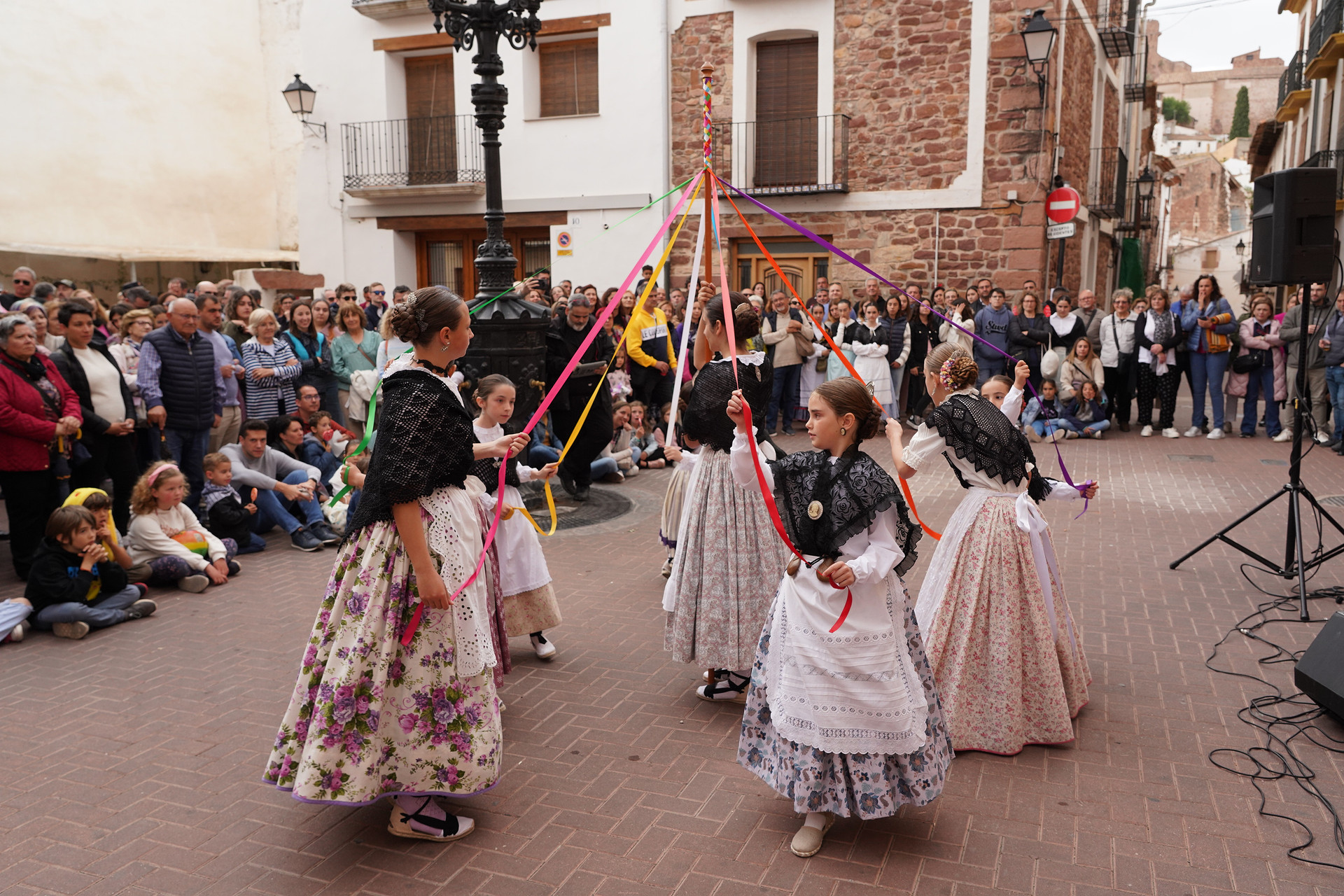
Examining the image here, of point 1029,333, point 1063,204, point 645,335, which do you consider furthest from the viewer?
point 1063,204

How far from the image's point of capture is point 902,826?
141 inches

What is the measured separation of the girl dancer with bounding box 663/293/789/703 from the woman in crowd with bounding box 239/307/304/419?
5.15 m

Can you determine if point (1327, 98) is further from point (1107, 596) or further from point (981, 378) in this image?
point (1107, 596)

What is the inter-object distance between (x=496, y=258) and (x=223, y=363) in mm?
2578

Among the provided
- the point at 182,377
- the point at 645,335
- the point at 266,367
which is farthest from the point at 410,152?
the point at 182,377

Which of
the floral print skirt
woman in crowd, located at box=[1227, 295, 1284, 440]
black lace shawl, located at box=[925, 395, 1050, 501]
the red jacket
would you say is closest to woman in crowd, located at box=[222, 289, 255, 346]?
the red jacket

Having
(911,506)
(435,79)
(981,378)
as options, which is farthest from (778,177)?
(911,506)

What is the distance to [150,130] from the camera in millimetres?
16141

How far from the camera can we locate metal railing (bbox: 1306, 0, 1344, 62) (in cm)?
1630

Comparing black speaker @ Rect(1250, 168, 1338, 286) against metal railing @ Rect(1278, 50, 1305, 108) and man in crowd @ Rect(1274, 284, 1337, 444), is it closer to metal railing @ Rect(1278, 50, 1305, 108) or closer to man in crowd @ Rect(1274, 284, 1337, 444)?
man in crowd @ Rect(1274, 284, 1337, 444)

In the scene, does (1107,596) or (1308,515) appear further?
(1308,515)

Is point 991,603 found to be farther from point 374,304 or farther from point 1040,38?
point 1040,38

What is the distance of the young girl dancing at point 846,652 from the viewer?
3297mm

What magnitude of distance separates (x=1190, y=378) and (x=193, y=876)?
41.6 feet
